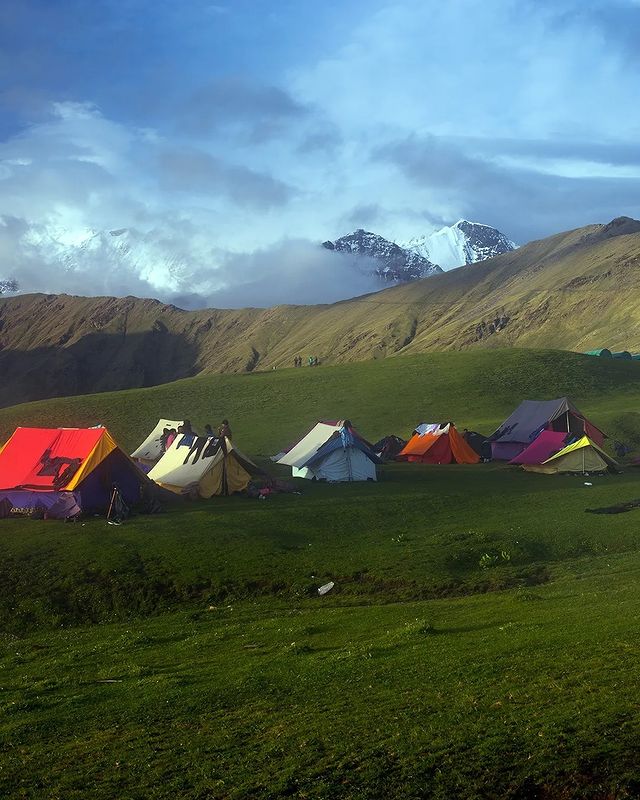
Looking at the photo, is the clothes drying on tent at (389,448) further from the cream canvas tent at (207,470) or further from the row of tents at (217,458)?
the cream canvas tent at (207,470)

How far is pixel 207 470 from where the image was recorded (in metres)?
39.8

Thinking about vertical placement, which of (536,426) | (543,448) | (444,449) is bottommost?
(543,448)

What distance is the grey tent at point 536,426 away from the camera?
54.5 metres

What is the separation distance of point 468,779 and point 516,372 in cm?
7679

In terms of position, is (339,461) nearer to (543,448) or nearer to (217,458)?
(217,458)

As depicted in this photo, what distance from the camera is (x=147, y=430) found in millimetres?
72812

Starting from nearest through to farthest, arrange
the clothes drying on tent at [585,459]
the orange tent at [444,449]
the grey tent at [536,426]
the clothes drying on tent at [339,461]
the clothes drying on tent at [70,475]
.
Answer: the clothes drying on tent at [70,475]
the clothes drying on tent at [585,459]
the clothes drying on tent at [339,461]
the grey tent at [536,426]
the orange tent at [444,449]

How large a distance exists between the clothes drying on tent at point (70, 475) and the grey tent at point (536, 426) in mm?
28239

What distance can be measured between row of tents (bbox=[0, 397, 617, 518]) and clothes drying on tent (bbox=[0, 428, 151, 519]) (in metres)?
0.05

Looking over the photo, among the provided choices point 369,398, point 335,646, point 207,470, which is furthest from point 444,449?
point 335,646

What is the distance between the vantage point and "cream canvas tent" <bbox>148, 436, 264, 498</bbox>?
39.8 meters

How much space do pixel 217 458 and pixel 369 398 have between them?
41.5 m

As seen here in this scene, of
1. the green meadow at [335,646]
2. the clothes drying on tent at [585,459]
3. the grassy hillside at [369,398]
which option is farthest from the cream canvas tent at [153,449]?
the clothes drying on tent at [585,459]

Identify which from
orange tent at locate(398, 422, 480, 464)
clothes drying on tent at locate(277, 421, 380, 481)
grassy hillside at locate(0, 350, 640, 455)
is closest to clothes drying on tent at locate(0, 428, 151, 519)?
clothes drying on tent at locate(277, 421, 380, 481)
